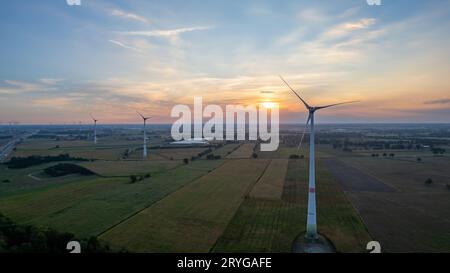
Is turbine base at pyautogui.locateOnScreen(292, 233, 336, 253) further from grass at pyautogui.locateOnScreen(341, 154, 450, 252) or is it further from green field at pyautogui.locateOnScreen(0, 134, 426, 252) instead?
grass at pyautogui.locateOnScreen(341, 154, 450, 252)

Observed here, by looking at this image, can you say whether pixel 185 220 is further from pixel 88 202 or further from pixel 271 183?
pixel 271 183

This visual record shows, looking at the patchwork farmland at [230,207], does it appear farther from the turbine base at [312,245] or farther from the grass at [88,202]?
the turbine base at [312,245]

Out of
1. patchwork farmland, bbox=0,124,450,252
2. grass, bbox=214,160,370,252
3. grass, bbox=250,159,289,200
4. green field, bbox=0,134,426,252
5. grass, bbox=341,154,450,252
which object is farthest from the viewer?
grass, bbox=250,159,289,200

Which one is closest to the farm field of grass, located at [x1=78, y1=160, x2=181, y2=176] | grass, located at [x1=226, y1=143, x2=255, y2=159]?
grass, located at [x1=226, y1=143, x2=255, y2=159]

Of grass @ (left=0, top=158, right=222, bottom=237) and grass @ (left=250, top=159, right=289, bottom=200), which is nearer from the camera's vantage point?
grass @ (left=0, top=158, right=222, bottom=237)

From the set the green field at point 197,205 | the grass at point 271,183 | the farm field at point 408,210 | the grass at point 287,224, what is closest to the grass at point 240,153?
the grass at point 271,183

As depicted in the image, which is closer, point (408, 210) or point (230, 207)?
point (408, 210)

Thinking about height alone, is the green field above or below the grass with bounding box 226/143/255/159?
below

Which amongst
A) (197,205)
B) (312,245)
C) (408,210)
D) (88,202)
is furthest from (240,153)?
(312,245)
